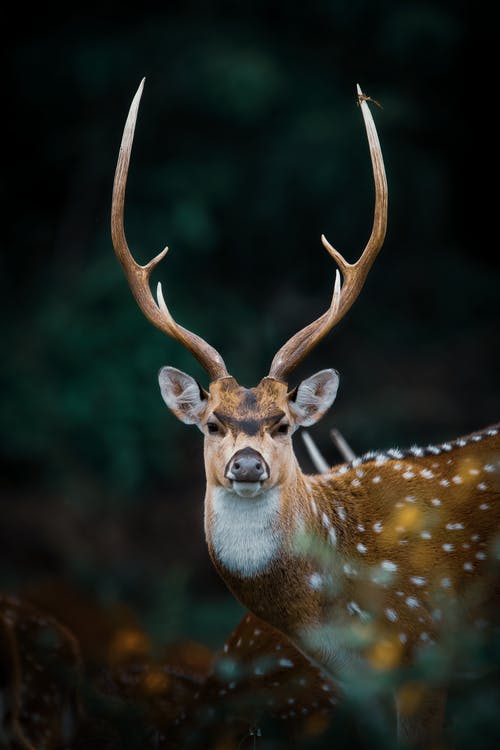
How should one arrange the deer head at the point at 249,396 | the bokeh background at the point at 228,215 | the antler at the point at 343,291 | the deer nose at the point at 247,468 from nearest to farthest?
the deer nose at the point at 247,468
the deer head at the point at 249,396
the antler at the point at 343,291
the bokeh background at the point at 228,215

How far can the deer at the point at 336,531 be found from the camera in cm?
416

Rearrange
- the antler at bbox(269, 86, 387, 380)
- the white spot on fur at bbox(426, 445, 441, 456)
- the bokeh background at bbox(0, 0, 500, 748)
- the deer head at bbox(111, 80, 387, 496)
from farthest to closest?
the bokeh background at bbox(0, 0, 500, 748)
the white spot on fur at bbox(426, 445, 441, 456)
the antler at bbox(269, 86, 387, 380)
the deer head at bbox(111, 80, 387, 496)

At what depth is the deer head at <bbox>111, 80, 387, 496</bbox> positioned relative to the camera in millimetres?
4090

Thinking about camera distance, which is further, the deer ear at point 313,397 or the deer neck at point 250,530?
the deer ear at point 313,397

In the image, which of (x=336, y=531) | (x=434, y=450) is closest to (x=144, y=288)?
(x=336, y=531)

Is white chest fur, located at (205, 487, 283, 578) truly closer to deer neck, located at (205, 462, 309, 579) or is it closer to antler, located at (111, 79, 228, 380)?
deer neck, located at (205, 462, 309, 579)

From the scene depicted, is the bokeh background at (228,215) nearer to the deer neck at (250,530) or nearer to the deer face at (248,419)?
the deer face at (248,419)

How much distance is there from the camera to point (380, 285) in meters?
13.1

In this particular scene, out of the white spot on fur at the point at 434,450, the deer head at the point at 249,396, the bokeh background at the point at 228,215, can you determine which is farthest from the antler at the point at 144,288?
the bokeh background at the point at 228,215

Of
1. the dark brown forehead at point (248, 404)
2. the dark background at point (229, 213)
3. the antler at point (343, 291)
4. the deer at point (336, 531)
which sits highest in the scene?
the dark background at point (229, 213)

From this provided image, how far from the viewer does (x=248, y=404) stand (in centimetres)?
424

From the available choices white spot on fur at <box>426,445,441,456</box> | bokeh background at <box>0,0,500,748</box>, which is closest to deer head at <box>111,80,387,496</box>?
white spot on fur at <box>426,445,441,456</box>

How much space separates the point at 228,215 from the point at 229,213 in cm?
3

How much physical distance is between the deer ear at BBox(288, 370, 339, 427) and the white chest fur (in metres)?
0.36
